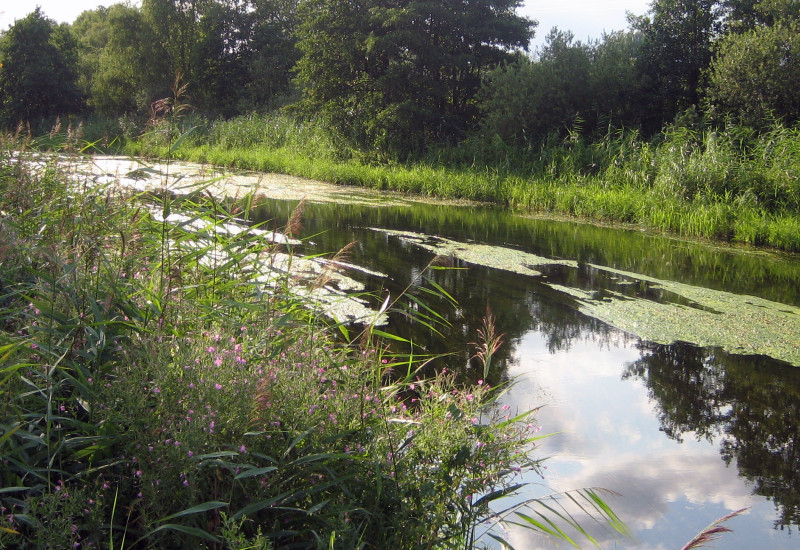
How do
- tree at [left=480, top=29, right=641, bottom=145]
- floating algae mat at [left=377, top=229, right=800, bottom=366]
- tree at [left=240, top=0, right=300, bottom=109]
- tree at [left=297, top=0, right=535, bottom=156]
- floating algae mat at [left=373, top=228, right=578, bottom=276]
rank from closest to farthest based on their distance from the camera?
floating algae mat at [left=377, top=229, right=800, bottom=366], floating algae mat at [left=373, top=228, right=578, bottom=276], tree at [left=480, top=29, right=641, bottom=145], tree at [left=297, top=0, right=535, bottom=156], tree at [left=240, top=0, right=300, bottom=109]

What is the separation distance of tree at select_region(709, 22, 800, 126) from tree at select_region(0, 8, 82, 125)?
1073 inches

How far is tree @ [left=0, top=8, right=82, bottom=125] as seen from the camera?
28906 mm

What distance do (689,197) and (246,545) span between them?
991 centimetres

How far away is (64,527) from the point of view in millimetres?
1725

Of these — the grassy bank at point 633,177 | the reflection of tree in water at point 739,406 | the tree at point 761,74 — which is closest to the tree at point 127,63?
the grassy bank at point 633,177

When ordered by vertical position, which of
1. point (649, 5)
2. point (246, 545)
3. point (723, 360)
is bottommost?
point (723, 360)

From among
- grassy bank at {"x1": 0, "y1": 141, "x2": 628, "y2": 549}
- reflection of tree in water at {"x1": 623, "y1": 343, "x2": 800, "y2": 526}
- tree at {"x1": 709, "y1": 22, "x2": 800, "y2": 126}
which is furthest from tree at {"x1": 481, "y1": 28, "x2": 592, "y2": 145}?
grassy bank at {"x1": 0, "y1": 141, "x2": 628, "y2": 549}

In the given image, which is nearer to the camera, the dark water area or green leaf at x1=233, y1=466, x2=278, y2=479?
green leaf at x1=233, y1=466, x2=278, y2=479

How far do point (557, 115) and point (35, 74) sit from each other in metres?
24.3

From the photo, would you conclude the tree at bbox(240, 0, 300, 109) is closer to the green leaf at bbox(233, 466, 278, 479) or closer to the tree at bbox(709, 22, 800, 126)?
the tree at bbox(709, 22, 800, 126)

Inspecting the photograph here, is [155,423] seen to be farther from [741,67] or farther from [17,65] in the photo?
[17,65]

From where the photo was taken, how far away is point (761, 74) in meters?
11.8

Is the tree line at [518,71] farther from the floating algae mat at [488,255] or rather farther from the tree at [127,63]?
the tree at [127,63]

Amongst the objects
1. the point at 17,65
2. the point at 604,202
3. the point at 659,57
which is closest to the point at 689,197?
the point at 604,202
